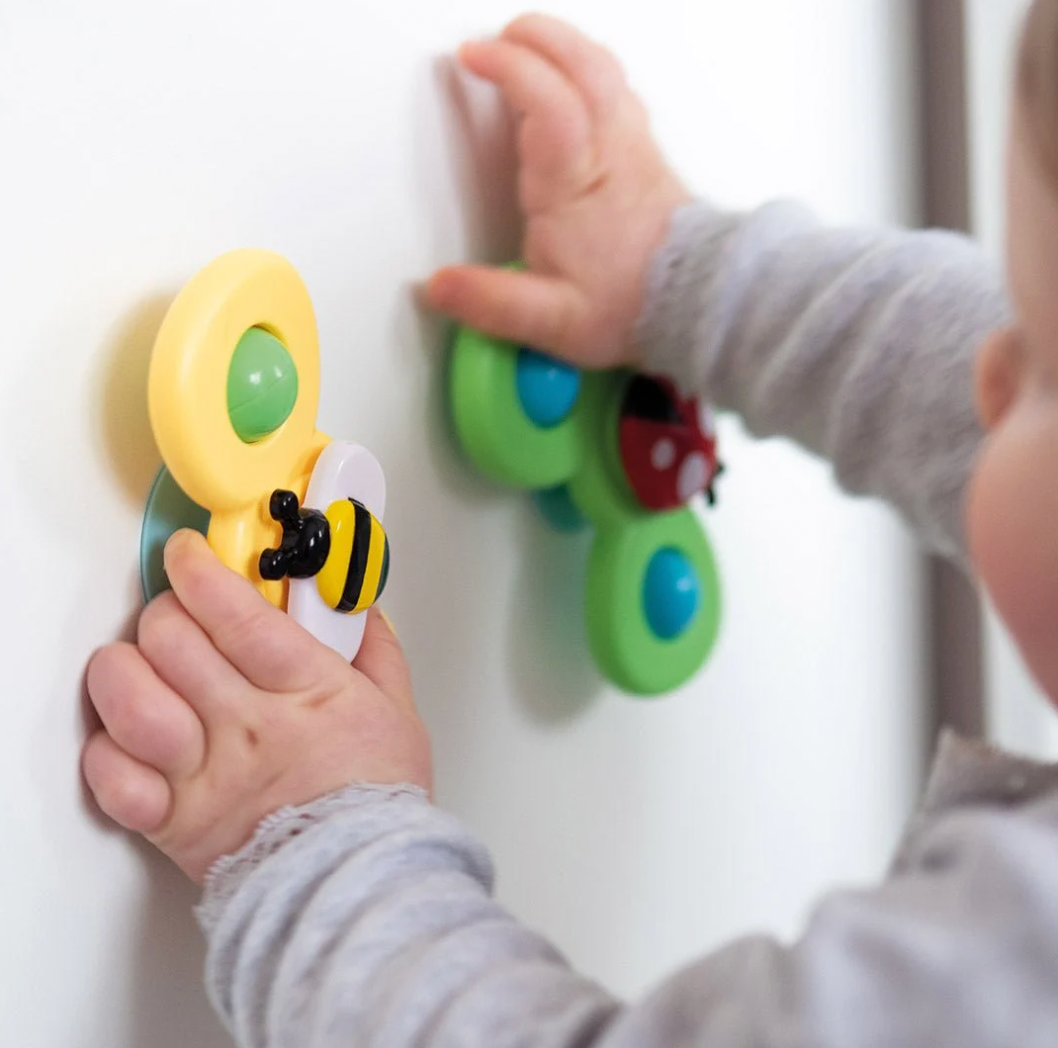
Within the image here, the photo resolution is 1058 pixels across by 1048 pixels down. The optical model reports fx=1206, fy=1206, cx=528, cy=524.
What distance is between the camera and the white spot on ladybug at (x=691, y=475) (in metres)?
0.47

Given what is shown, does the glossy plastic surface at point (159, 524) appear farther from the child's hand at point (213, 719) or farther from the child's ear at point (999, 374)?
the child's ear at point (999, 374)


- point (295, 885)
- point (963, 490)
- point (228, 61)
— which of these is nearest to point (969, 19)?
point (963, 490)

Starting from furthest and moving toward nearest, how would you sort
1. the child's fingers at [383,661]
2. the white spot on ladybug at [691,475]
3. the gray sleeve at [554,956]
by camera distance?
the white spot on ladybug at [691,475] → the child's fingers at [383,661] → the gray sleeve at [554,956]

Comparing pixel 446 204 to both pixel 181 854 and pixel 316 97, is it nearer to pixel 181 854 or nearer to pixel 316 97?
pixel 316 97

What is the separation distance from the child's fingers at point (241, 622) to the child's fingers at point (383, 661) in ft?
0.11

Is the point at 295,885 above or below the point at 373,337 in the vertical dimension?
below

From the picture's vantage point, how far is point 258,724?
33 centimetres

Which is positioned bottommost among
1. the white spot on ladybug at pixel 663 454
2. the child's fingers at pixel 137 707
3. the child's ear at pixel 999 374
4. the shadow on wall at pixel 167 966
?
the shadow on wall at pixel 167 966

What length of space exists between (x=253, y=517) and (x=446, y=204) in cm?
15

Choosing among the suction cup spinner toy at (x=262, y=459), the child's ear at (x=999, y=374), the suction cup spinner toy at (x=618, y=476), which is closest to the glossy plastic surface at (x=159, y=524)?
the suction cup spinner toy at (x=262, y=459)

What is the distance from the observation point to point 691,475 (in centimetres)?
48

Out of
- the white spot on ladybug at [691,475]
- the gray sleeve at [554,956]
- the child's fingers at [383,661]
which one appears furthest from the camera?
the white spot on ladybug at [691,475]

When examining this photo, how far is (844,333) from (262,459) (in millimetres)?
237

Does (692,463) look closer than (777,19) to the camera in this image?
Yes
